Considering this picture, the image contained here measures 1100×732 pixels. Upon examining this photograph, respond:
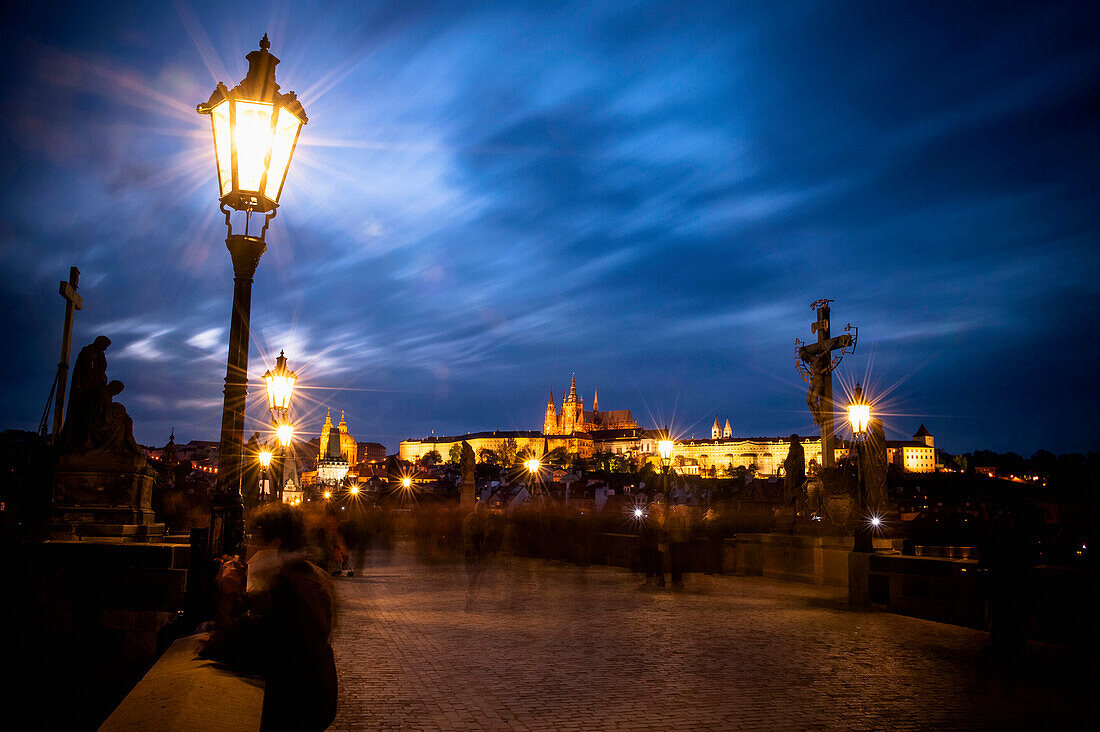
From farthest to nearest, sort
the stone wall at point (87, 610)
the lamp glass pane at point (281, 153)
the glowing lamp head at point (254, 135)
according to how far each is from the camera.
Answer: the stone wall at point (87, 610)
the lamp glass pane at point (281, 153)
the glowing lamp head at point (254, 135)

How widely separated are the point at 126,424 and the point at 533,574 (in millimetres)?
10842

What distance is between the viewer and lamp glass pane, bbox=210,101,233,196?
526 centimetres

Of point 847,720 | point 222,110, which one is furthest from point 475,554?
point 222,110

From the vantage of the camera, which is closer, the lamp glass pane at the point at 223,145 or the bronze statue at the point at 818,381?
the lamp glass pane at the point at 223,145

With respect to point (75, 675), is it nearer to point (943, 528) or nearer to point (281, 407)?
point (281, 407)

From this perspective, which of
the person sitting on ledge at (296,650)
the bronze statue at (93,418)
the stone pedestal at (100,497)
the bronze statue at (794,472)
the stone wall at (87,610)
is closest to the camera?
the person sitting on ledge at (296,650)

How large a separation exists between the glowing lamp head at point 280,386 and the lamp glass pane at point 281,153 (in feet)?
41.7

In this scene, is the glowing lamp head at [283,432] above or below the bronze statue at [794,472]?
above

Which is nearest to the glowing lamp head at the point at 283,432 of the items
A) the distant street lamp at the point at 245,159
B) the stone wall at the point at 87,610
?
the stone wall at the point at 87,610

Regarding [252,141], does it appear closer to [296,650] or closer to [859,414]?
[296,650]

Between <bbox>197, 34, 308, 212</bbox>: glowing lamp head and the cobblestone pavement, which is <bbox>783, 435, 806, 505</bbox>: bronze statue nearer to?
the cobblestone pavement

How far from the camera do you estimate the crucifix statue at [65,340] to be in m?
13.6

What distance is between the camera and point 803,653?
885cm

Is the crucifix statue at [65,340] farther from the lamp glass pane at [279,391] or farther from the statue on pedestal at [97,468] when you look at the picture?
the lamp glass pane at [279,391]
